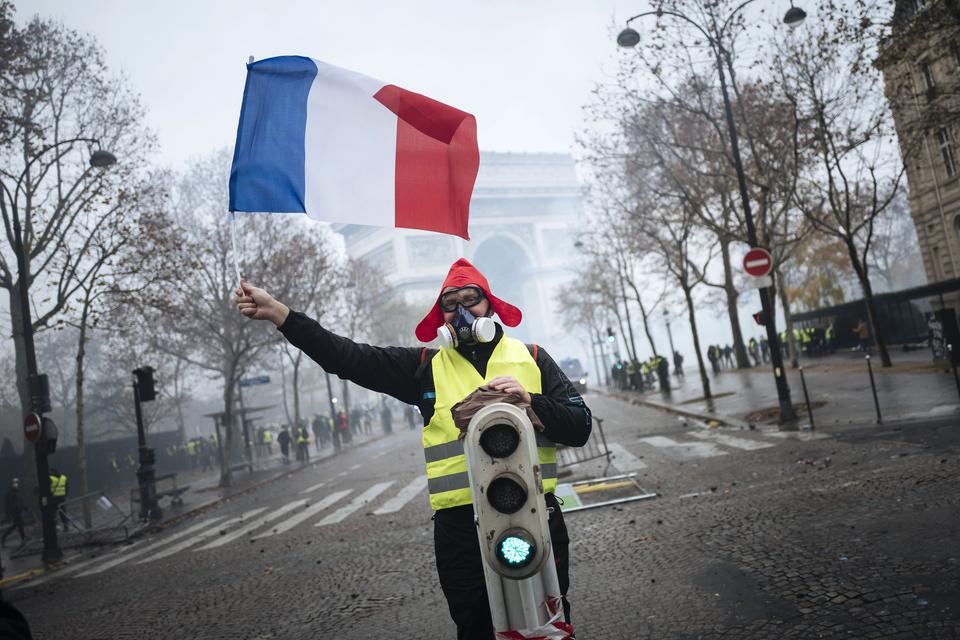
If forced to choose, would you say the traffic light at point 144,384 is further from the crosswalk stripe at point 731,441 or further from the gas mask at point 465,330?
the gas mask at point 465,330

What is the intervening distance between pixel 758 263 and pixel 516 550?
475 inches

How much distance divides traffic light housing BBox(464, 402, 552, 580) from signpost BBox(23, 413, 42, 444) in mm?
12245

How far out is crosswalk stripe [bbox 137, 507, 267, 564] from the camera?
1018cm

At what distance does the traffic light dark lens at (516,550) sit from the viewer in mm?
2273

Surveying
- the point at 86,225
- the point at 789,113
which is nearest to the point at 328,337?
the point at 86,225

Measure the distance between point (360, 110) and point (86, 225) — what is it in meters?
17.2

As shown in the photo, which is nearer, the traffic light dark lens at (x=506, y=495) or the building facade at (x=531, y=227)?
the traffic light dark lens at (x=506, y=495)

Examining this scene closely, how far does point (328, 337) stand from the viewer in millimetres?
2916

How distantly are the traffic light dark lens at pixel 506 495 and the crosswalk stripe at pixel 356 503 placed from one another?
8.26m

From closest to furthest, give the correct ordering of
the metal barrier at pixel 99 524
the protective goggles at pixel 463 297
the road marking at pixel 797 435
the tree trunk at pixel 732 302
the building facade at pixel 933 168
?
the protective goggles at pixel 463 297 < the road marking at pixel 797 435 < the metal barrier at pixel 99 524 < the building facade at pixel 933 168 < the tree trunk at pixel 732 302

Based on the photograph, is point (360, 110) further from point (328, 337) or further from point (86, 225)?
point (86, 225)

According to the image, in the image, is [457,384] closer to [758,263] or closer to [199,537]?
[199,537]

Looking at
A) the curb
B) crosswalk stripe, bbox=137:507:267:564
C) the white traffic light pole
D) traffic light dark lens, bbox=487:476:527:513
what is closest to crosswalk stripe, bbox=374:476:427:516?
crosswalk stripe, bbox=137:507:267:564

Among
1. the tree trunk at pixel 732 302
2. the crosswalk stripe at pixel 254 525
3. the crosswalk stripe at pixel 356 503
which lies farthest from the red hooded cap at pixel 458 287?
the tree trunk at pixel 732 302
